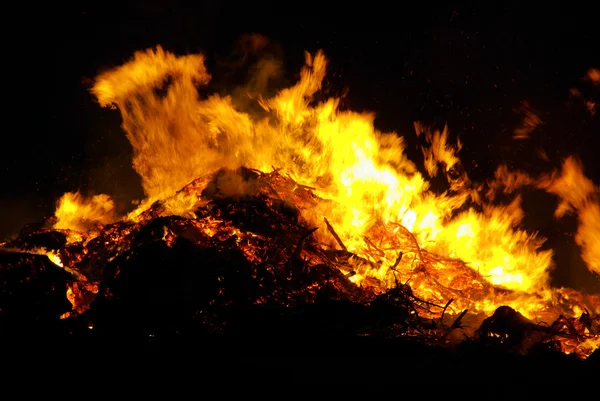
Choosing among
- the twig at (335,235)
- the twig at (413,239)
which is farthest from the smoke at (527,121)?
the twig at (335,235)

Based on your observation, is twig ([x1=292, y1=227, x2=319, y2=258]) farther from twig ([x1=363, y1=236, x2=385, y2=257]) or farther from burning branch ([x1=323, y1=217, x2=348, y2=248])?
twig ([x1=363, y1=236, x2=385, y2=257])

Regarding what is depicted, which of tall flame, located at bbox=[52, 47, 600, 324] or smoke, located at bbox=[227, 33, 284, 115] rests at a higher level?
smoke, located at bbox=[227, 33, 284, 115]

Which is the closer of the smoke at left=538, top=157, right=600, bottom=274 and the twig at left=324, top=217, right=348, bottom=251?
the twig at left=324, top=217, right=348, bottom=251

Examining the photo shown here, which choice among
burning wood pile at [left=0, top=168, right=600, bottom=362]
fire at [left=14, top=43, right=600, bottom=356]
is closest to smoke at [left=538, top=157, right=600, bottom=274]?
fire at [left=14, top=43, right=600, bottom=356]

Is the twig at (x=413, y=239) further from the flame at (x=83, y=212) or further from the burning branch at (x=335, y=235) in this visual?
the flame at (x=83, y=212)

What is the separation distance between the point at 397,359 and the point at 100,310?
296cm

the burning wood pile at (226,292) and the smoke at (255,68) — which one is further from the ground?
the smoke at (255,68)

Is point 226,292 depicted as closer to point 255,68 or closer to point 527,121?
point 255,68

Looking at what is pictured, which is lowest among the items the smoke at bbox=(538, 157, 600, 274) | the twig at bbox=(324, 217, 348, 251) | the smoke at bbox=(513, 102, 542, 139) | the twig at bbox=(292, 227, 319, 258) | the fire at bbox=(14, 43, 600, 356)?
the twig at bbox=(292, 227, 319, 258)

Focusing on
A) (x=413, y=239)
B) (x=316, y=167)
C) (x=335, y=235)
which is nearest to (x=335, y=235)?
(x=335, y=235)

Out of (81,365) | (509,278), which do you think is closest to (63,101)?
(81,365)

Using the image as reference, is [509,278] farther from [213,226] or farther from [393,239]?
[213,226]

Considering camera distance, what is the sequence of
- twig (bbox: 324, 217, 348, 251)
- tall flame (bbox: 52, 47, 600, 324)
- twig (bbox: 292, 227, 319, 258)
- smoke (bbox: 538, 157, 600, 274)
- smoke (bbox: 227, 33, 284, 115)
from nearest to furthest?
twig (bbox: 292, 227, 319, 258)
twig (bbox: 324, 217, 348, 251)
tall flame (bbox: 52, 47, 600, 324)
smoke (bbox: 227, 33, 284, 115)
smoke (bbox: 538, 157, 600, 274)

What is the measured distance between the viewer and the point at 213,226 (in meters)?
5.56
